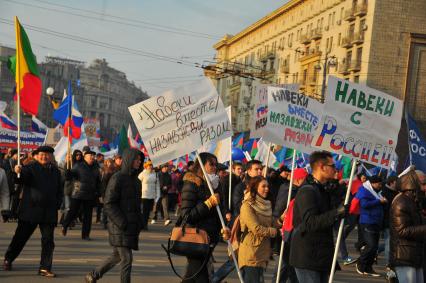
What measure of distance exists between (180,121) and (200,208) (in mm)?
1269

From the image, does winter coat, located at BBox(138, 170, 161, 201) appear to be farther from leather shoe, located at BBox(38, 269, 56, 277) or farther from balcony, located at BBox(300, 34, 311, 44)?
balcony, located at BBox(300, 34, 311, 44)

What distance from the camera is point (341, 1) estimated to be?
58625 mm

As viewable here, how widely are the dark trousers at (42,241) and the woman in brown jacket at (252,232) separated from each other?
2.95 metres

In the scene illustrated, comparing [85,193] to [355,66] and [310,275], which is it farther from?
[355,66]

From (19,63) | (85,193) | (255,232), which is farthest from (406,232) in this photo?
(85,193)

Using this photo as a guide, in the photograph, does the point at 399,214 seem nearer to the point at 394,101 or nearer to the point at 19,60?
the point at 394,101

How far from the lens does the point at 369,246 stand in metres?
13.8

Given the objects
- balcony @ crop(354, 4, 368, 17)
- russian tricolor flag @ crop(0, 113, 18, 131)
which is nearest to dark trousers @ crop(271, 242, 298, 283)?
russian tricolor flag @ crop(0, 113, 18, 131)

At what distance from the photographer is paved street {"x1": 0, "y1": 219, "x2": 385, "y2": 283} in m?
10.7

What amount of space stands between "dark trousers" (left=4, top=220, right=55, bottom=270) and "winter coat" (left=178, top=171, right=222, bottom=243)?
109 inches

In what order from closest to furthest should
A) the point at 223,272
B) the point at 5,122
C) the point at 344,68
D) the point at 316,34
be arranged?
the point at 223,272 → the point at 5,122 → the point at 344,68 → the point at 316,34

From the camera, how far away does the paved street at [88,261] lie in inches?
420

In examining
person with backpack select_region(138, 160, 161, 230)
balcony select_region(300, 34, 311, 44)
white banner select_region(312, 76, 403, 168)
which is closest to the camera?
white banner select_region(312, 76, 403, 168)

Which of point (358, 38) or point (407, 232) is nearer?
point (407, 232)
